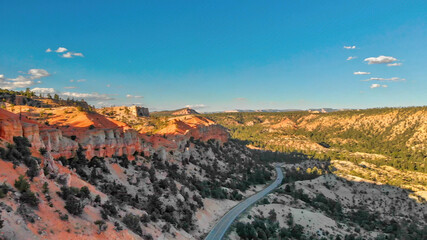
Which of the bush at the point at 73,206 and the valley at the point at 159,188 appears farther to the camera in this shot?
the bush at the point at 73,206

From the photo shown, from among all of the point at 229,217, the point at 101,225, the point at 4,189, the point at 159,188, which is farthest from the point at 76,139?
the point at 229,217

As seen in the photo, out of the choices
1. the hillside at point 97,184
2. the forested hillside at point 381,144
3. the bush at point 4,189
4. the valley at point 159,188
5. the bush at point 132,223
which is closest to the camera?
the bush at point 4,189

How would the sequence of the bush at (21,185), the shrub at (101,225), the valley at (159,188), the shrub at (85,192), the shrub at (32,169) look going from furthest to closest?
the shrub at (85,192)
the shrub at (101,225)
the shrub at (32,169)
the valley at (159,188)
the bush at (21,185)

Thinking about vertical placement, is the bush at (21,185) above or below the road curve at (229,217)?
above

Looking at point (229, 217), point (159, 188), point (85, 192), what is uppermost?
Answer: point (85, 192)

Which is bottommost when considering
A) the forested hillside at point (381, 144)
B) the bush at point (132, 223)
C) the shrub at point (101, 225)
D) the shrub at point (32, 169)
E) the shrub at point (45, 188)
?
the forested hillside at point (381, 144)

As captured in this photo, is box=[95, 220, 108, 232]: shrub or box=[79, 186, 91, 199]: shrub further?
box=[79, 186, 91, 199]: shrub

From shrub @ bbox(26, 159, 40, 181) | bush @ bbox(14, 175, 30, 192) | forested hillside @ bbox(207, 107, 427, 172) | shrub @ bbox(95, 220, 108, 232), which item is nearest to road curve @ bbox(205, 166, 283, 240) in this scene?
shrub @ bbox(95, 220, 108, 232)

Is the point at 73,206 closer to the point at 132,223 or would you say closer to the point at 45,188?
the point at 45,188

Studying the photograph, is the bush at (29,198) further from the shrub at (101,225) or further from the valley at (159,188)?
the shrub at (101,225)

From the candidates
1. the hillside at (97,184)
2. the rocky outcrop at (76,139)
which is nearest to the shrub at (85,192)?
the hillside at (97,184)

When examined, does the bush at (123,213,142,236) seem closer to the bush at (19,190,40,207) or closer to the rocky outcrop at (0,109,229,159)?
the bush at (19,190,40,207)
